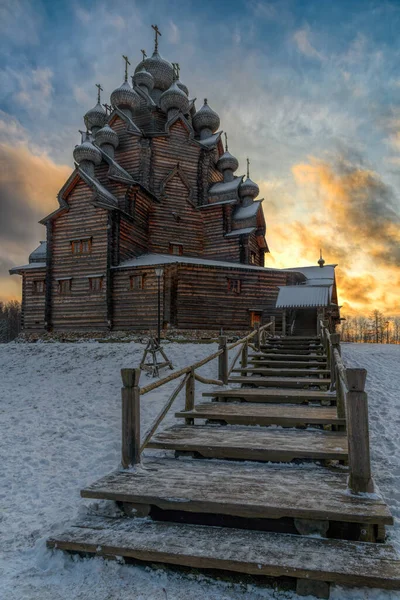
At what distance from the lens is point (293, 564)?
107 inches

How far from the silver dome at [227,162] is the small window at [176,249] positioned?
913 centimetres

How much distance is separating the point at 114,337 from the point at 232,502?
19.8 meters

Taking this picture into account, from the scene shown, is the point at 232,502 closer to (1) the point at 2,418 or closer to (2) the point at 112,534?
(2) the point at 112,534

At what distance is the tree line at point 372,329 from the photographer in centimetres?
9511

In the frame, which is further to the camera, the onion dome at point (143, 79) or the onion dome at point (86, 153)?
the onion dome at point (143, 79)

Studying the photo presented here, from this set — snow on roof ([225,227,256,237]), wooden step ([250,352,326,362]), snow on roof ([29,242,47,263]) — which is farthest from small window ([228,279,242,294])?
snow on roof ([29,242,47,263])

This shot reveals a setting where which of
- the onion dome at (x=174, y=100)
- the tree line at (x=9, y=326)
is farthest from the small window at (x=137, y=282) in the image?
the tree line at (x=9, y=326)

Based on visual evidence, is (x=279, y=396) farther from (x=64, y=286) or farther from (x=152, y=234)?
(x=152, y=234)

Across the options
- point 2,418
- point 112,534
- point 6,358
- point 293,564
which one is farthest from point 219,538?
point 6,358

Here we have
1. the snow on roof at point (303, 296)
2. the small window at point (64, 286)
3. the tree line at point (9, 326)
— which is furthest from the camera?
the tree line at point (9, 326)

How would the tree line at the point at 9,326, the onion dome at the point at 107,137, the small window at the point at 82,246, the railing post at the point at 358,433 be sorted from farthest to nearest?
the tree line at the point at 9,326
the onion dome at the point at 107,137
the small window at the point at 82,246
the railing post at the point at 358,433

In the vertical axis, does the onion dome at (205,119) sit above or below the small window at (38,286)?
above

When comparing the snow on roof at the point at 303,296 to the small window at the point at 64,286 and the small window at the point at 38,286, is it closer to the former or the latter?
the small window at the point at 64,286

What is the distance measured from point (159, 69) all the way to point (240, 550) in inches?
1553
